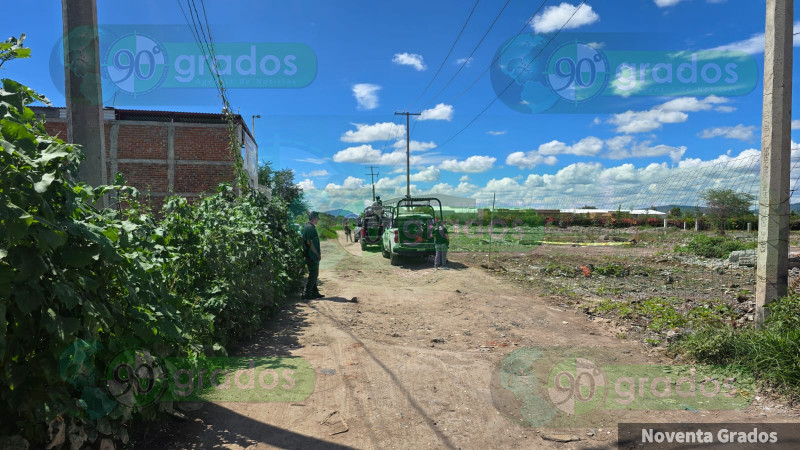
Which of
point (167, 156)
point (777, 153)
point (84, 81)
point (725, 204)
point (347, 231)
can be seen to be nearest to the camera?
point (84, 81)

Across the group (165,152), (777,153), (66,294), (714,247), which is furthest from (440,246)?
(66,294)

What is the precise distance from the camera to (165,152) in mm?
16969

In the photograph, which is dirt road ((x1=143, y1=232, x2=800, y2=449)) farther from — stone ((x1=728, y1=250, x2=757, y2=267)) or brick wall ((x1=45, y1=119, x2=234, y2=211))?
brick wall ((x1=45, y1=119, x2=234, y2=211))

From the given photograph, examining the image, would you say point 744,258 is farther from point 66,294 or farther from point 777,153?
point 66,294

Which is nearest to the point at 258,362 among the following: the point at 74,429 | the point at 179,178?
the point at 74,429

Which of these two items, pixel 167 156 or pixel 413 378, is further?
pixel 167 156

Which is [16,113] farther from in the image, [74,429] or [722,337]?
[722,337]

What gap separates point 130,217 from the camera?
3953mm

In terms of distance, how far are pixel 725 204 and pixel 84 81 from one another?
40.3 m

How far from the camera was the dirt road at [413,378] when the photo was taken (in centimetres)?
335

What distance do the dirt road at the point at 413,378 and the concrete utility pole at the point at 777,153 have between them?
1634 mm

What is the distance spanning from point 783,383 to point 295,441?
4.43 metres

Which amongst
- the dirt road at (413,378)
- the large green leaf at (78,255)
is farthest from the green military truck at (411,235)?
the large green leaf at (78,255)

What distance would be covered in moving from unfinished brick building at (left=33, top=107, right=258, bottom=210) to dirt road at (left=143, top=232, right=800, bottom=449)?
1097 cm
